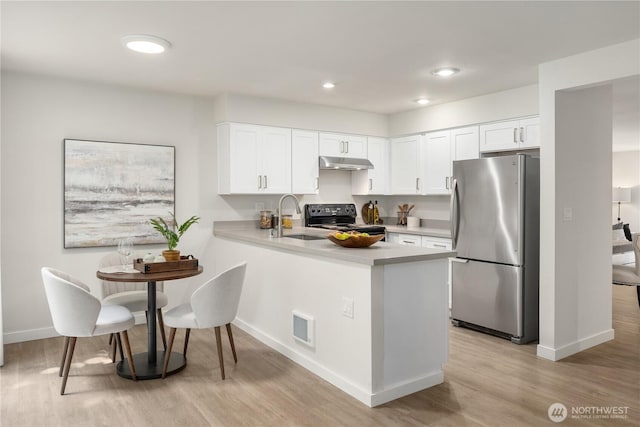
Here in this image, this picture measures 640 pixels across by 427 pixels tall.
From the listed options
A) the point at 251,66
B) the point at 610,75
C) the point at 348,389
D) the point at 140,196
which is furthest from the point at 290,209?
the point at 610,75

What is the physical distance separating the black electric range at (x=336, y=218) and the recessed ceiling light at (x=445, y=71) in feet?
6.69

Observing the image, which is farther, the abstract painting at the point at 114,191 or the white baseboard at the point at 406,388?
the abstract painting at the point at 114,191

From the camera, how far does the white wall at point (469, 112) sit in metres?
4.37

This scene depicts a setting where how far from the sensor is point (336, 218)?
578 cm

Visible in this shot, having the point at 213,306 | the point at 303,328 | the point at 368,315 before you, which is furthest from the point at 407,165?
the point at 213,306

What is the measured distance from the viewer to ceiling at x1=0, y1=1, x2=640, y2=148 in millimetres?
2602

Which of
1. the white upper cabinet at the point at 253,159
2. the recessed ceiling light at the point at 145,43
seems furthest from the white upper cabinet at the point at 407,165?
the recessed ceiling light at the point at 145,43

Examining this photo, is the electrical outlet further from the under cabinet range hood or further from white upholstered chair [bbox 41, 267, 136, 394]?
the under cabinet range hood

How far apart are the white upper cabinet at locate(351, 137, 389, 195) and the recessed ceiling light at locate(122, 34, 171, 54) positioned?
3092mm

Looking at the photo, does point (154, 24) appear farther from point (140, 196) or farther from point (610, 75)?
point (610, 75)

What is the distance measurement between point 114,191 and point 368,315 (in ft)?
9.49

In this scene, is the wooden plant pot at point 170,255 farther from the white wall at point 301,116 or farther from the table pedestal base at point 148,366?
the white wall at point 301,116

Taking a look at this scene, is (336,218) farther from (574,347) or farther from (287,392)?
(287,392)

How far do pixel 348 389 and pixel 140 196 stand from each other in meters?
2.83
